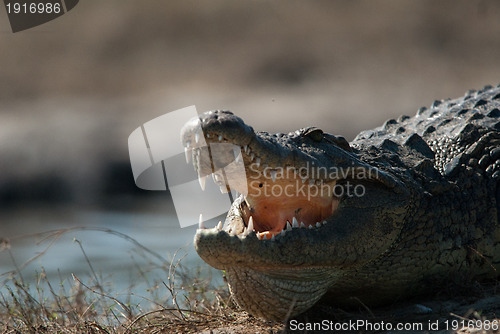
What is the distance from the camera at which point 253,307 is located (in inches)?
124

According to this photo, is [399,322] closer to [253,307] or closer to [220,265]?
[253,307]

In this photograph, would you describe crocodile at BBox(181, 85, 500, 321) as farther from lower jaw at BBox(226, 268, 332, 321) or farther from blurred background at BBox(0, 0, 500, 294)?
blurred background at BBox(0, 0, 500, 294)

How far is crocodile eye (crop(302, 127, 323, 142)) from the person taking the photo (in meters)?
Result: 3.36

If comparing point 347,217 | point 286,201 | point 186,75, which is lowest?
point 347,217

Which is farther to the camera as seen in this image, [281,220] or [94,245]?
[94,245]

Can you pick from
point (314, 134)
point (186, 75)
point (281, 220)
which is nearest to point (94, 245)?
point (281, 220)

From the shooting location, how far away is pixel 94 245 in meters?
7.72

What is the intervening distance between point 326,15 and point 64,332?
13727mm

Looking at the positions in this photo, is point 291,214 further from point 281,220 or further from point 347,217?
point 347,217

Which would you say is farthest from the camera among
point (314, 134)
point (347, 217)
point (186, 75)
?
point (186, 75)

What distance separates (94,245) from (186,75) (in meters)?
6.88

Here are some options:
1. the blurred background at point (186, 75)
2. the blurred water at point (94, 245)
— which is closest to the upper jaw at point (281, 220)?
the blurred water at point (94, 245)

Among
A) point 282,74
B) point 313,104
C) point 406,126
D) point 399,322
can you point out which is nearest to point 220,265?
point 399,322

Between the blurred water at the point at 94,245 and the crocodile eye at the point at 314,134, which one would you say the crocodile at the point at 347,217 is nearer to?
the crocodile eye at the point at 314,134
